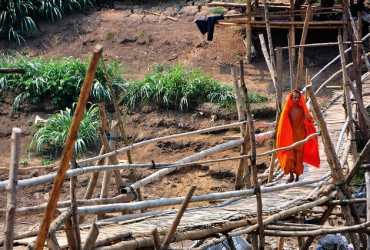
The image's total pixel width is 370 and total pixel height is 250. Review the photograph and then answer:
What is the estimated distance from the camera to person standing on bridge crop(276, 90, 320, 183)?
643 centimetres

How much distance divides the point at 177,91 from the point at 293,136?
4.29m

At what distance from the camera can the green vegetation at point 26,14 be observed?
39.0 feet

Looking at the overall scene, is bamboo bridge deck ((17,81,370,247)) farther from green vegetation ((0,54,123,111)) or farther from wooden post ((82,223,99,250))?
green vegetation ((0,54,123,111))

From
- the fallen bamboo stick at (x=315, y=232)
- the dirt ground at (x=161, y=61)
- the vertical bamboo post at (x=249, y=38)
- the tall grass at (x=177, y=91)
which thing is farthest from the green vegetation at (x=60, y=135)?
the fallen bamboo stick at (x=315, y=232)

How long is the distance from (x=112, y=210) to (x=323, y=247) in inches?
87.9

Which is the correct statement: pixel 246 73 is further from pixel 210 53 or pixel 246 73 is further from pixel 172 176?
pixel 172 176

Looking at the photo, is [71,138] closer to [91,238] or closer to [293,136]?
[91,238]

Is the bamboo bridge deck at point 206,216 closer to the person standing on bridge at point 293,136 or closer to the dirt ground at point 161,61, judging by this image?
the person standing on bridge at point 293,136

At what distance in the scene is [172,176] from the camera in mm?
9469

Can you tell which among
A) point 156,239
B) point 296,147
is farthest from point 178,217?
point 296,147

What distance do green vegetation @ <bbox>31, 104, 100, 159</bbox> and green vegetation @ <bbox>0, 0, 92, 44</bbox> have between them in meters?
2.97

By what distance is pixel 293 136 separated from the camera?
653 cm

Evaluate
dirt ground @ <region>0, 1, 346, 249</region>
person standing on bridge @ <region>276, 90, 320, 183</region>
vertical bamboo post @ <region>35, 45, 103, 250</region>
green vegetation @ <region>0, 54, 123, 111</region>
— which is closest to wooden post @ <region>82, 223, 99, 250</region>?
vertical bamboo post @ <region>35, 45, 103, 250</region>

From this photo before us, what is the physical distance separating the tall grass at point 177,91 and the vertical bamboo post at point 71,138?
308 inches
